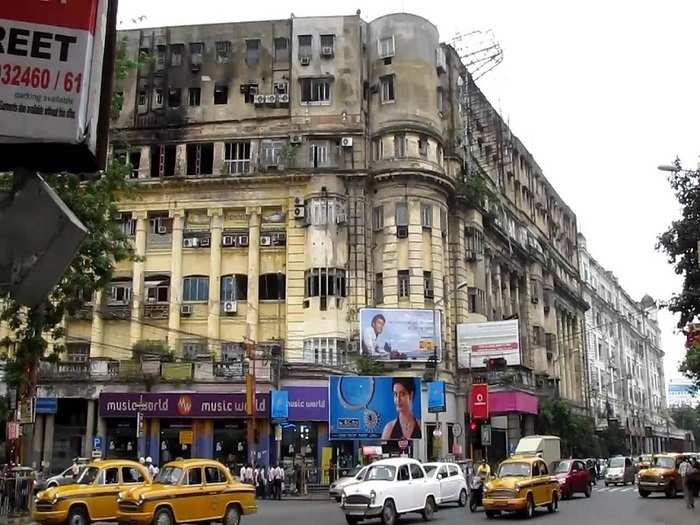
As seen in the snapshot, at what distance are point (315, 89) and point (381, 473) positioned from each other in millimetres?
26940

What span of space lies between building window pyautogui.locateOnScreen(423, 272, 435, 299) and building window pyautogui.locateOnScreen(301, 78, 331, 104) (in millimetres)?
11245

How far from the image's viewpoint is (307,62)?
42.4 metres

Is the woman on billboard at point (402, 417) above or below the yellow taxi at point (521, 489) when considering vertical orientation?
above

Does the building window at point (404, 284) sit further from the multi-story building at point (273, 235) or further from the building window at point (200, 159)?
the building window at point (200, 159)

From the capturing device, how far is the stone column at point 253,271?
3984cm

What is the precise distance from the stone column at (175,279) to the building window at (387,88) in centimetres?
1271

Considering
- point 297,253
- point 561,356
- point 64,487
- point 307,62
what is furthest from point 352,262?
point 561,356

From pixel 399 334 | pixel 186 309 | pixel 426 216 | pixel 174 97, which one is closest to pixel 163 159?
pixel 174 97

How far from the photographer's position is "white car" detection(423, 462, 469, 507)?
24.6 meters

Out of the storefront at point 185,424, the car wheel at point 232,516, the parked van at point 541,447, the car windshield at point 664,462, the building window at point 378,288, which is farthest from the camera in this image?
the building window at point 378,288

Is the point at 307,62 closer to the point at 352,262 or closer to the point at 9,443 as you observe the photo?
Result: the point at 352,262

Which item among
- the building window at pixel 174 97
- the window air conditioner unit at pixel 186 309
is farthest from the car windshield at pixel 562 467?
the building window at pixel 174 97

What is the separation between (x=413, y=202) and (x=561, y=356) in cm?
2985

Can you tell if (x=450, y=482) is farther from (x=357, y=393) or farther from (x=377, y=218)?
(x=377, y=218)
